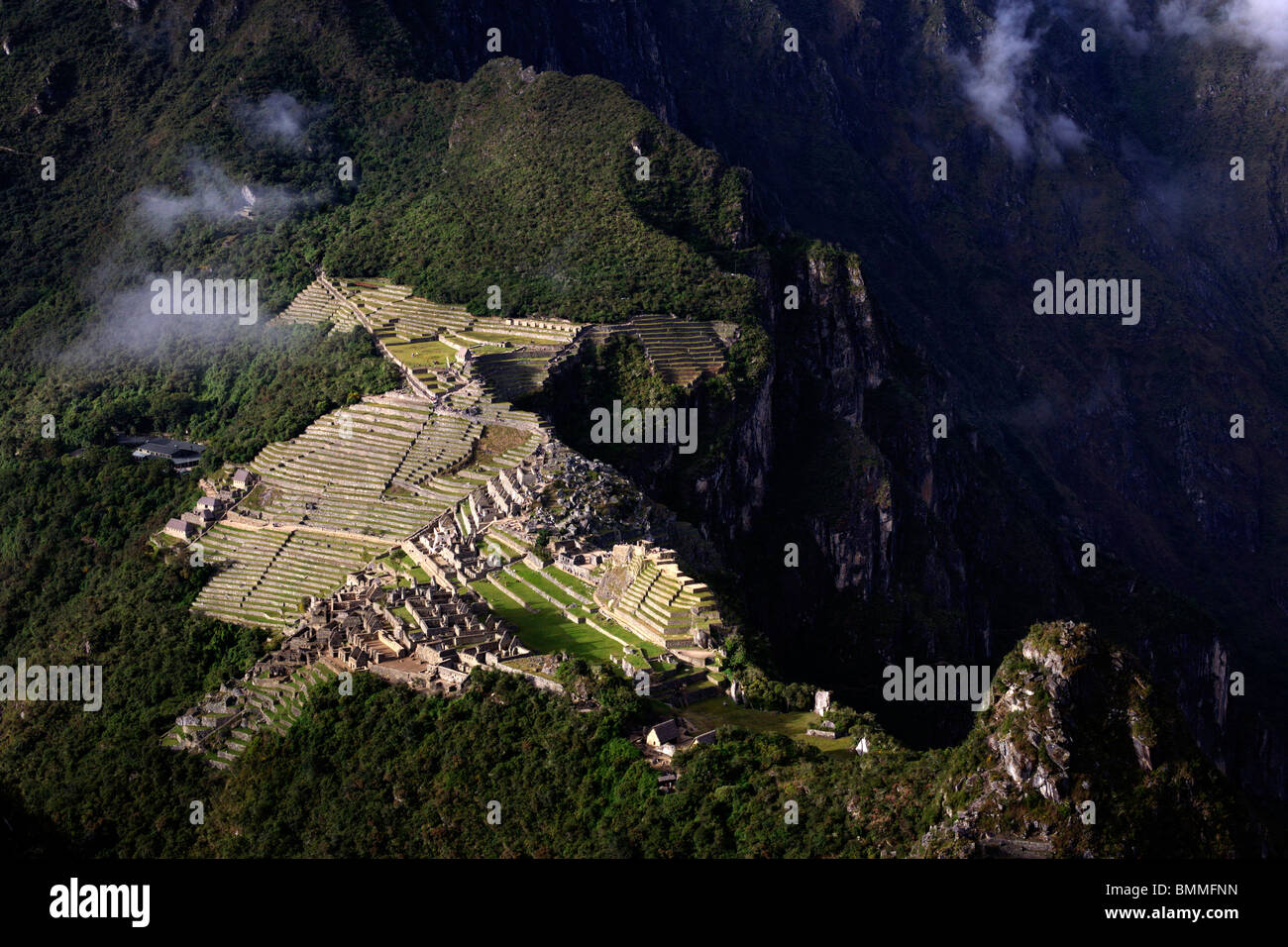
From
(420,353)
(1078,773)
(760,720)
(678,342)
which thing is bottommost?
(1078,773)

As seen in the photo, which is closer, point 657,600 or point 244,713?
point 657,600

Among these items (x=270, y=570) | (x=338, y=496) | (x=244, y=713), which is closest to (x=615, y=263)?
(x=338, y=496)

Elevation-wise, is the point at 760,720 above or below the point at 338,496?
below

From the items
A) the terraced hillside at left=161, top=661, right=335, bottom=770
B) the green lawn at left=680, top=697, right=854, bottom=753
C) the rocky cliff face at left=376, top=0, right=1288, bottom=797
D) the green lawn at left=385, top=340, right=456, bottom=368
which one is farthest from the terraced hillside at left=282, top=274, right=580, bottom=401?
the green lawn at left=680, top=697, right=854, bottom=753

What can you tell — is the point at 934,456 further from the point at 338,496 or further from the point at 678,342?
the point at 338,496

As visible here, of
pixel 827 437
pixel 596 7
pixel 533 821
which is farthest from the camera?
pixel 596 7

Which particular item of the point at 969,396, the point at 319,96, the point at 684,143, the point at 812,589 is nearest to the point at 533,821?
the point at 812,589

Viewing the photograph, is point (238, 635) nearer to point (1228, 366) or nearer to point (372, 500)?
point (372, 500)

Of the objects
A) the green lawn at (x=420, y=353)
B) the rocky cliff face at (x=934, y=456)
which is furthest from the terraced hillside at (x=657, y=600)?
the green lawn at (x=420, y=353)
